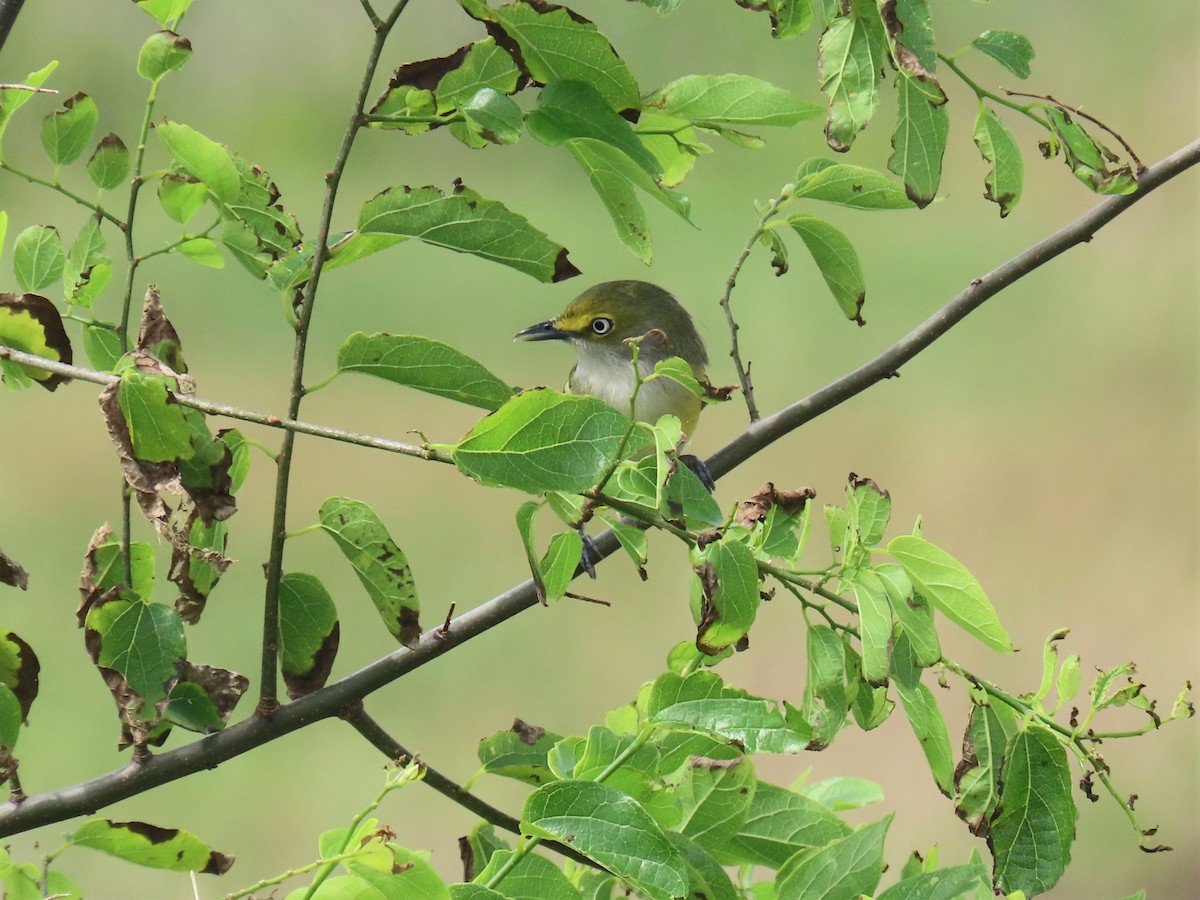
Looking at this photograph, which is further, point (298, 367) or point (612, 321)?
point (612, 321)

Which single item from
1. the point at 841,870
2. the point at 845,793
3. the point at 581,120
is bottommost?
the point at 845,793

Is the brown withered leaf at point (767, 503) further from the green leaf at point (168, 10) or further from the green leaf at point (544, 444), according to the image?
the green leaf at point (168, 10)

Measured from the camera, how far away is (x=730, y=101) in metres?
1.21

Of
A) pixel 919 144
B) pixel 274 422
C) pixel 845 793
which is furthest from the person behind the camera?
pixel 845 793

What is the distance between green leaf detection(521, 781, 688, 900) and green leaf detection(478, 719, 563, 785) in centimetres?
37

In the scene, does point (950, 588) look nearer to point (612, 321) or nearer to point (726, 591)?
point (726, 591)

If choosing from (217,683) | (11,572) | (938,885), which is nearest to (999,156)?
(938,885)

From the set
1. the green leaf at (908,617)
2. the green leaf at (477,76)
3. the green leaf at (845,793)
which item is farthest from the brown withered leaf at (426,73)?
the green leaf at (845,793)

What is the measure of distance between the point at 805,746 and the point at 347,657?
536 cm

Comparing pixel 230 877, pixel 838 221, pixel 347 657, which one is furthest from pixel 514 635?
pixel 838 221

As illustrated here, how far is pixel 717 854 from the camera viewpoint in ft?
4.14

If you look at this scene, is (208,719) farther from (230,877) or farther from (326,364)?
(326,364)

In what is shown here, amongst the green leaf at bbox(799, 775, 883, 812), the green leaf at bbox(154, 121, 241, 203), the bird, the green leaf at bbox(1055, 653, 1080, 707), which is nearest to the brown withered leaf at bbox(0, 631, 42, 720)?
the green leaf at bbox(154, 121, 241, 203)

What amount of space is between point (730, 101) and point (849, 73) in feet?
0.51
